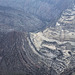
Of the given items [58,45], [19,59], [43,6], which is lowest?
[19,59]

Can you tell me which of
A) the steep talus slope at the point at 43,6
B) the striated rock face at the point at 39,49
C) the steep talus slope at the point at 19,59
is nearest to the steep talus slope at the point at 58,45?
the striated rock face at the point at 39,49

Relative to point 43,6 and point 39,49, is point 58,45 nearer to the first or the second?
point 39,49

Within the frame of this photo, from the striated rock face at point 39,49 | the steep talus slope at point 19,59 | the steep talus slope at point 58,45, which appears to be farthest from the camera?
the steep talus slope at point 58,45

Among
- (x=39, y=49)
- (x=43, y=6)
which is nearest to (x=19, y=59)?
(x=39, y=49)

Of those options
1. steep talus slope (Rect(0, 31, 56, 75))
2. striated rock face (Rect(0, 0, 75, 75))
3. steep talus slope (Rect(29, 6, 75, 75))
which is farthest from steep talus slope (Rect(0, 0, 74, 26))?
steep talus slope (Rect(0, 31, 56, 75))

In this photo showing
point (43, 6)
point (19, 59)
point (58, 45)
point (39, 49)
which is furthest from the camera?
point (43, 6)

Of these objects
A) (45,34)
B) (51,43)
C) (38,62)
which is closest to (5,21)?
(45,34)

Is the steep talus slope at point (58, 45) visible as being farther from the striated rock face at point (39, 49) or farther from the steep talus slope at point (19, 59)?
the steep talus slope at point (19, 59)

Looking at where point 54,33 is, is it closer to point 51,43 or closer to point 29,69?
point 51,43

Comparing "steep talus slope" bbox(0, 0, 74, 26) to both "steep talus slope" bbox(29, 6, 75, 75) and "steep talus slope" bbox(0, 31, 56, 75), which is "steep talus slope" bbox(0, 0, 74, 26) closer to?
"steep talus slope" bbox(29, 6, 75, 75)

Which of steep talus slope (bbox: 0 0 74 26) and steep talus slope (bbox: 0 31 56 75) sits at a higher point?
steep talus slope (bbox: 0 0 74 26)

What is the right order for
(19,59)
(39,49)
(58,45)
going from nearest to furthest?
(19,59) → (39,49) → (58,45)
